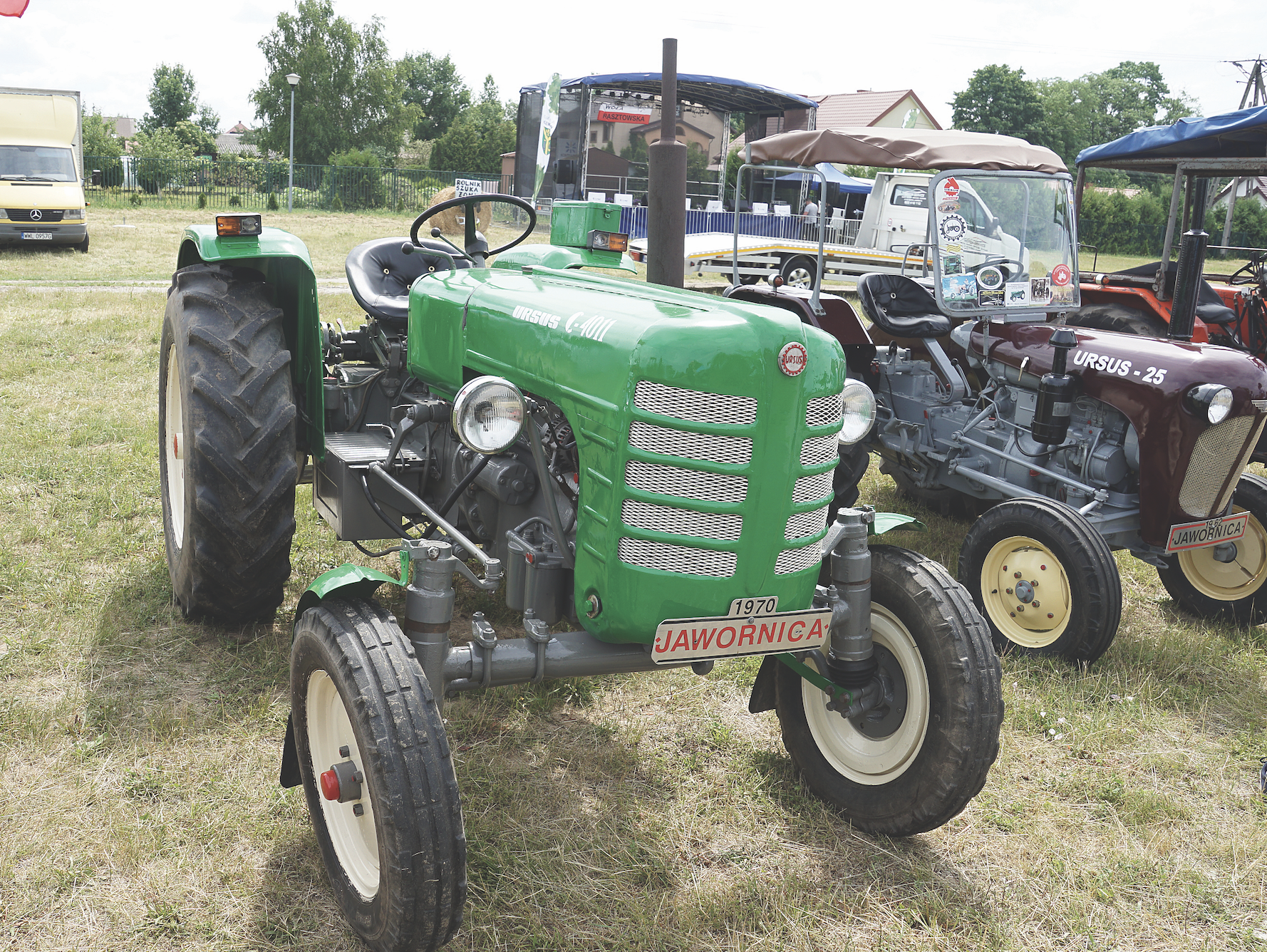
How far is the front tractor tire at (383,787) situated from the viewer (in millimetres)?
1904

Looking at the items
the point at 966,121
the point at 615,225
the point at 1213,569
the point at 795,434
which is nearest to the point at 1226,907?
the point at 795,434

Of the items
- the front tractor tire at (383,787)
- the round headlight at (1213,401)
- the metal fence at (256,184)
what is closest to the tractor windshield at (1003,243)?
the round headlight at (1213,401)

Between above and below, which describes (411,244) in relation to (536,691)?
above

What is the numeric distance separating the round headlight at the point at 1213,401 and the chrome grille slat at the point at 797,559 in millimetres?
2296

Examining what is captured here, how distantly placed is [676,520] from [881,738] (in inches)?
36.0

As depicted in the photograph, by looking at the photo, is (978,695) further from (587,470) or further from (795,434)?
(587,470)

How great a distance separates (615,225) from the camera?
4.04 m

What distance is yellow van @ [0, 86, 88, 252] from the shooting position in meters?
13.5

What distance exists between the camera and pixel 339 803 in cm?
227

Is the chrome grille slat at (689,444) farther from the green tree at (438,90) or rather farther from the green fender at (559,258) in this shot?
the green tree at (438,90)

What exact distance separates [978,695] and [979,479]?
7.79 ft

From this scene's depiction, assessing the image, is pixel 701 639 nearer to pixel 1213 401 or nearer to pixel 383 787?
pixel 383 787

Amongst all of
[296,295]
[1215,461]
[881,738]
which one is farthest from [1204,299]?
[296,295]

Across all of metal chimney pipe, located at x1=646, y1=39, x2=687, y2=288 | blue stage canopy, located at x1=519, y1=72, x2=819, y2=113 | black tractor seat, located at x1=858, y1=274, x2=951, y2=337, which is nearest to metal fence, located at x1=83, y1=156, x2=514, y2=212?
blue stage canopy, located at x1=519, y1=72, x2=819, y2=113
